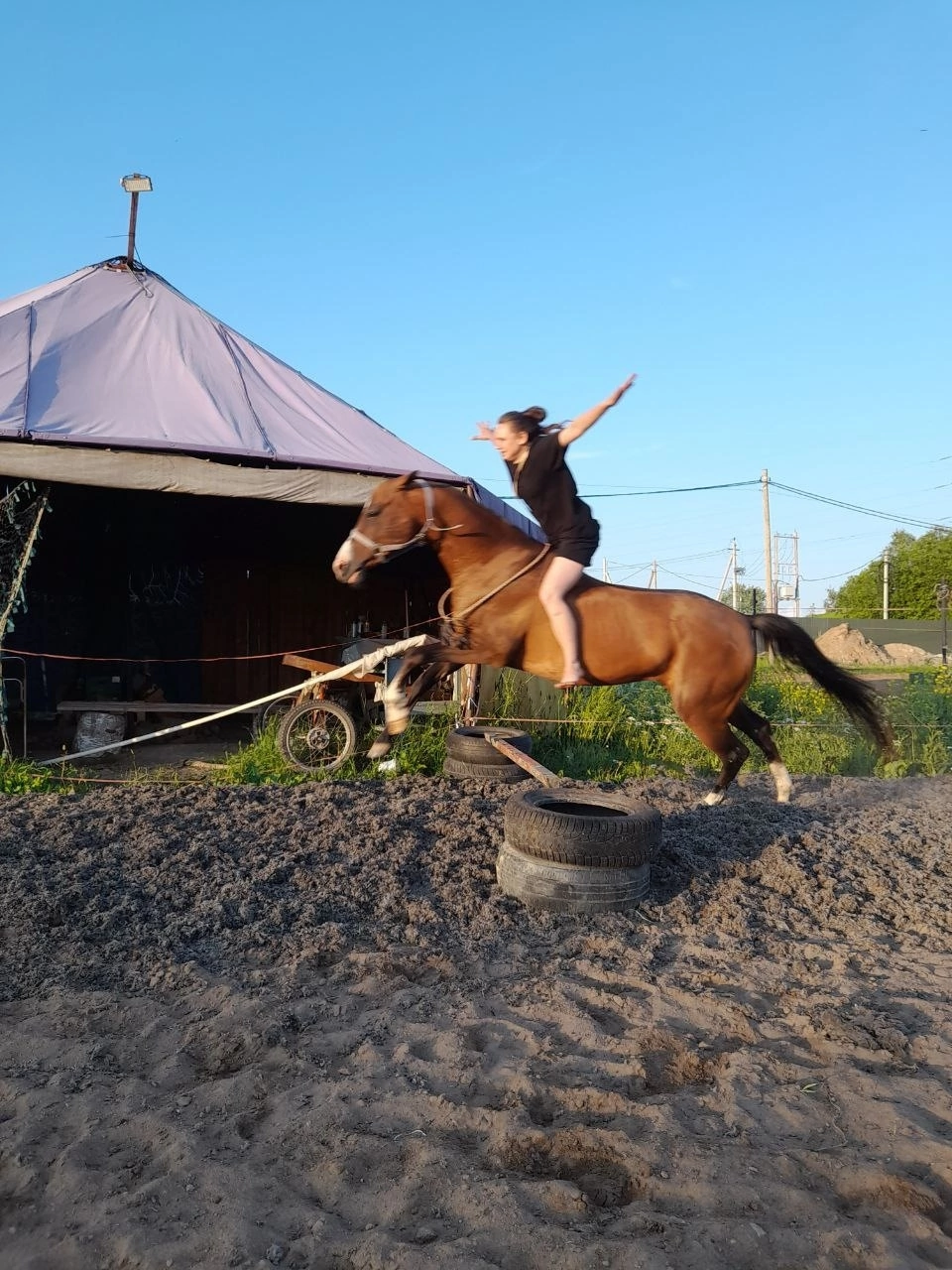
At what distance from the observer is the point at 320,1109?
8.57ft

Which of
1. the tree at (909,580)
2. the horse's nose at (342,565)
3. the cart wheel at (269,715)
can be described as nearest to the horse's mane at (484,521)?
the horse's nose at (342,565)

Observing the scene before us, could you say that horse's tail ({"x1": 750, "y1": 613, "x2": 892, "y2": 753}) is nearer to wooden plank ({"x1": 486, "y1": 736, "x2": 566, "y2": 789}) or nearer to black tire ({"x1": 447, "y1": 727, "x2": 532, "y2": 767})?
wooden plank ({"x1": 486, "y1": 736, "x2": 566, "y2": 789})

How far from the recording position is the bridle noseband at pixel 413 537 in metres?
4.93

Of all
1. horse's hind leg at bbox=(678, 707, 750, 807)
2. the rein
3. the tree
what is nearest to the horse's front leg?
the rein

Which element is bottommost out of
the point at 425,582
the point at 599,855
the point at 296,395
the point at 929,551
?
the point at 599,855

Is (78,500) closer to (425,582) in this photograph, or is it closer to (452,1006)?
(425,582)

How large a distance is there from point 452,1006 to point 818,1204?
1600 millimetres

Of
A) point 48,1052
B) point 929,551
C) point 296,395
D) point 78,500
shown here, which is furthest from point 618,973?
point 929,551

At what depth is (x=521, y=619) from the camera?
514cm

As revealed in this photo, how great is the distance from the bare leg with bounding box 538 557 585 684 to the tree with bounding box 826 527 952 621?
54.8 m

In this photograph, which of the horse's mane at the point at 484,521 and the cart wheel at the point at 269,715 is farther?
the cart wheel at the point at 269,715

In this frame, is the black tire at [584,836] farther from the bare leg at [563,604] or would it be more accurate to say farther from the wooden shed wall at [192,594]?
the wooden shed wall at [192,594]

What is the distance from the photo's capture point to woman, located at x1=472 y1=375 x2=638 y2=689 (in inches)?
194

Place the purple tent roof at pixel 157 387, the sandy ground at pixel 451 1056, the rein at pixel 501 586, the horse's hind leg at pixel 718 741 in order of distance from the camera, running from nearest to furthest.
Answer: the sandy ground at pixel 451 1056 < the rein at pixel 501 586 < the horse's hind leg at pixel 718 741 < the purple tent roof at pixel 157 387
